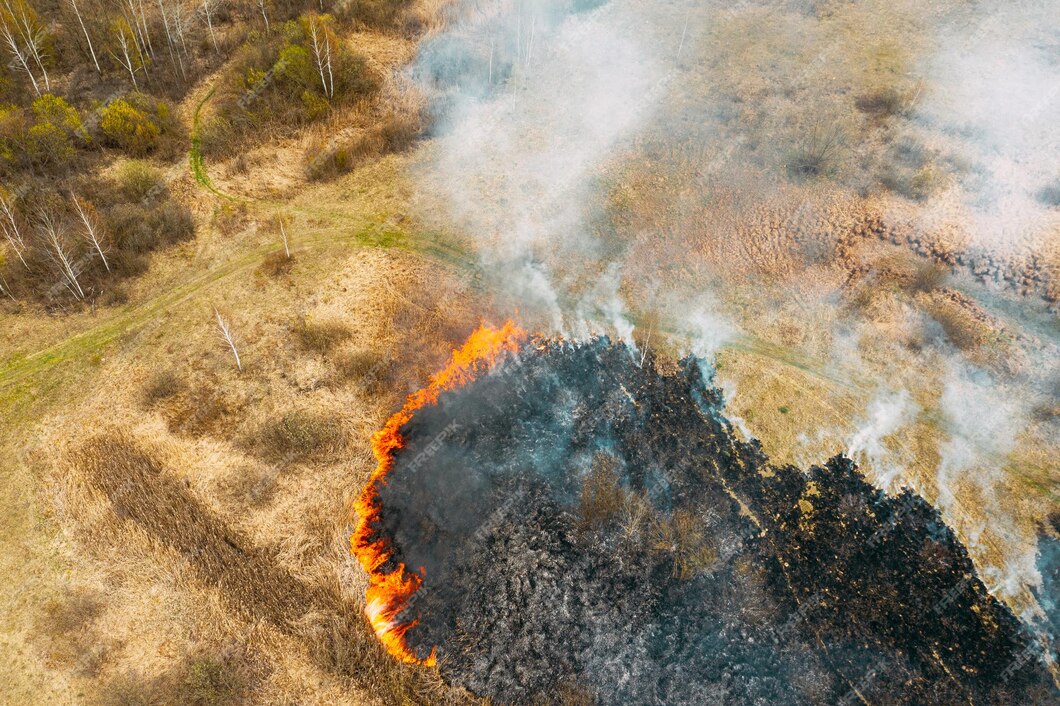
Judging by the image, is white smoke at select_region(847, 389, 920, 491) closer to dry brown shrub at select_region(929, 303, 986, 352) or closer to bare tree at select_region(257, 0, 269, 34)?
dry brown shrub at select_region(929, 303, 986, 352)

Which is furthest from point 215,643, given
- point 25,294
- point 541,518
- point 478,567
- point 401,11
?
point 401,11

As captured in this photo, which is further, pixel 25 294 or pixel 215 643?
pixel 25 294

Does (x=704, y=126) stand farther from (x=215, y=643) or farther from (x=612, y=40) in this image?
(x=215, y=643)

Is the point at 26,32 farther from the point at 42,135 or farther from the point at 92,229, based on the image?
the point at 92,229

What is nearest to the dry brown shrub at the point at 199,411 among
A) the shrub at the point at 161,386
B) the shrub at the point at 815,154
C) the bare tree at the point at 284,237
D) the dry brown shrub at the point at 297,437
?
the shrub at the point at 161,386

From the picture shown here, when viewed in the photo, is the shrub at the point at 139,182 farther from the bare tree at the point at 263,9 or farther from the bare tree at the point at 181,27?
Answer: the bare tree at the point at 263,9

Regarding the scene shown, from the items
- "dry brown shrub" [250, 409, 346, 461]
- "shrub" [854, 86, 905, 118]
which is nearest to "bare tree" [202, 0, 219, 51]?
"dry brown shrub" [250, 409, 346, 461]

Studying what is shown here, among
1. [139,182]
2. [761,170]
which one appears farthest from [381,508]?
[761,170]
